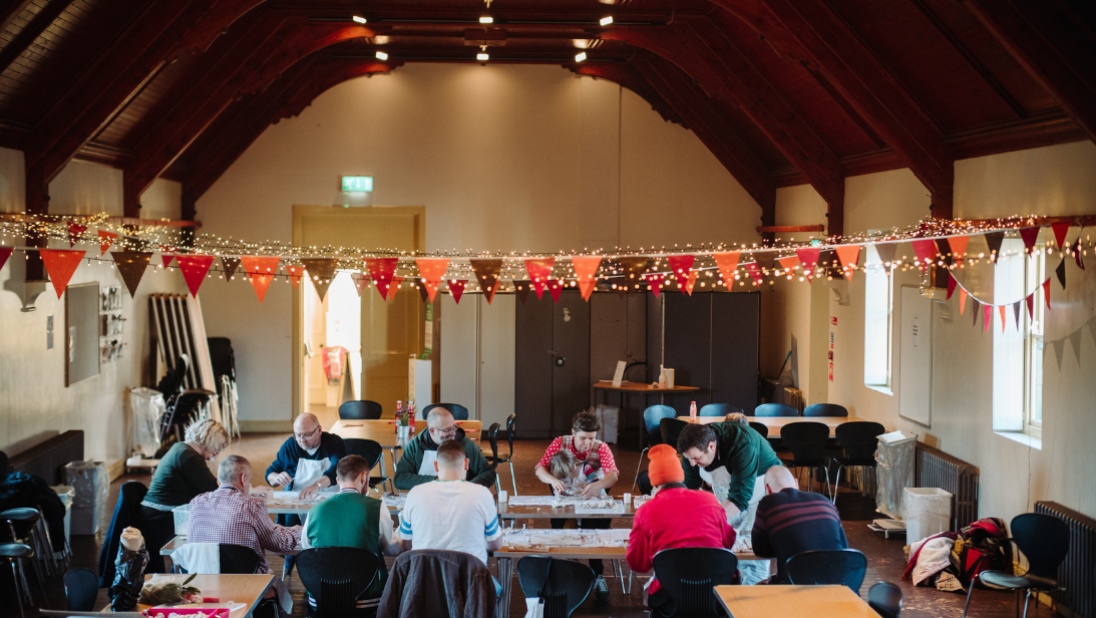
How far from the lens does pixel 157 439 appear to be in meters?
10.5

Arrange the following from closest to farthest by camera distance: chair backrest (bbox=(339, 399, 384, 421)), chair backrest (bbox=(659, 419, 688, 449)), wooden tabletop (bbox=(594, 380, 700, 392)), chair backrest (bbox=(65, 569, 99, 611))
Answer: chair backrest (bbox=(65, 569, 99, 611)) < chair backrest (bbox=(659, 419, 688, 449)) < chair backrest (bbox=(339, 399, 384, 421)) < wooden tabletop (bbox=(594, 380, 700, 392))

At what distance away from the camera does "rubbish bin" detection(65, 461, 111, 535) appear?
25.0ft

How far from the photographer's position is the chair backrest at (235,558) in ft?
15.4

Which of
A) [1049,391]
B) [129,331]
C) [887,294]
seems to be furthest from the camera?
[129,331]

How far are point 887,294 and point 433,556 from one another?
677 cm

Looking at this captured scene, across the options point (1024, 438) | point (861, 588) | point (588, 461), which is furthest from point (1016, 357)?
point (588, 461)

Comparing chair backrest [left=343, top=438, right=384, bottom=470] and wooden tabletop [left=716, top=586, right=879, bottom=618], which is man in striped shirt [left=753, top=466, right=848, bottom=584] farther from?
chair backrest [left=343, top=438, right=384, bottom=470]

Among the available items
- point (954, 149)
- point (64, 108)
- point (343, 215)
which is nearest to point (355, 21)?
point (64, 108)

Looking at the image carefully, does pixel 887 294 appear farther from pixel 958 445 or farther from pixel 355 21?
pixel 355 21

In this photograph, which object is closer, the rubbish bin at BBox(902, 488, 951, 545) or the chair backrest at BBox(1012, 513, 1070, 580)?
the chair backrest at BBox(1012, 513, 1070, 580)

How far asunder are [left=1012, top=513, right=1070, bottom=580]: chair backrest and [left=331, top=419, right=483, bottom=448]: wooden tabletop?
4.18m

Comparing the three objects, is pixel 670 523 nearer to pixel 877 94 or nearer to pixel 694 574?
pixel 694 574

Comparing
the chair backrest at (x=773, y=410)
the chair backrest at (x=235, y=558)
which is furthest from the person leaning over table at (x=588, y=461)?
the chair backrest at (x=773, y=410)

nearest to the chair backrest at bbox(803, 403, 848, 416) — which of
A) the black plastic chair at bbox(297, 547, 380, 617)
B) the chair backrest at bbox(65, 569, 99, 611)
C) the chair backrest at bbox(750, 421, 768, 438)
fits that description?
the chair backrest at bbox(750, 421, 768, 438)
